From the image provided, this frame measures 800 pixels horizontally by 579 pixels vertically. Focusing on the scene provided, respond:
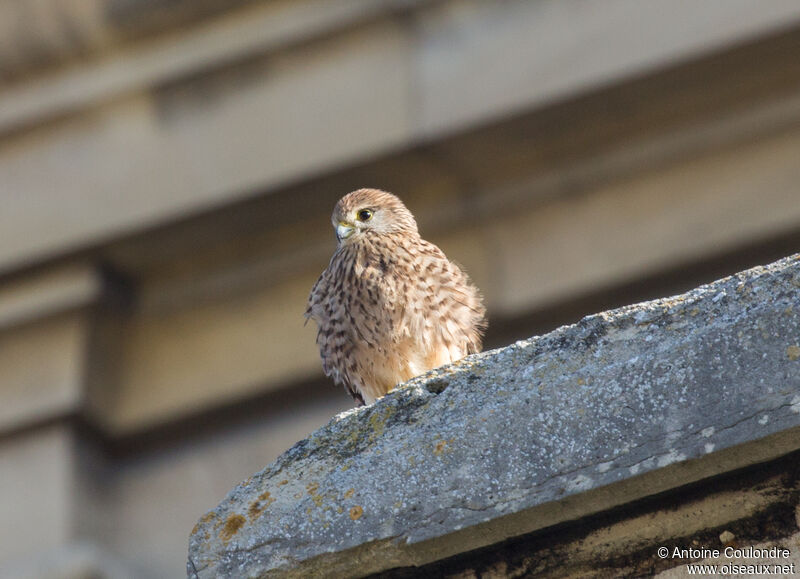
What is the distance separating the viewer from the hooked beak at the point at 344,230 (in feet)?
18.9

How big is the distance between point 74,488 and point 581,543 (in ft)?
18.1

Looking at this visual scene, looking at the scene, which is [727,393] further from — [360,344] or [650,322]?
[360,344]

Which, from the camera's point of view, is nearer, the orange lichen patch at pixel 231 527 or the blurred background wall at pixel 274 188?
the orange lichen patch at pixel 231 527

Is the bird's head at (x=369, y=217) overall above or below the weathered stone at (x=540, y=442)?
above

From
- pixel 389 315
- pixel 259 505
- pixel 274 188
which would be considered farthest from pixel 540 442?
pixel 274 188

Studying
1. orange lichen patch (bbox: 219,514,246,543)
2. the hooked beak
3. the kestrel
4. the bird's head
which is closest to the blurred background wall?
the bird's head

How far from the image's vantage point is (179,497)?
803 centimetres

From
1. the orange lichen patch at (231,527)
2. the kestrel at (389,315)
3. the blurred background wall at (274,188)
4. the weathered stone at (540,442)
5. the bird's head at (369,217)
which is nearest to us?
the weathered stone at (540,442)

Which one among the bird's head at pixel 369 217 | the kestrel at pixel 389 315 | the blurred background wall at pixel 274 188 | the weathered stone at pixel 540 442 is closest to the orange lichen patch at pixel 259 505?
the weathered stone at pixel 540 442

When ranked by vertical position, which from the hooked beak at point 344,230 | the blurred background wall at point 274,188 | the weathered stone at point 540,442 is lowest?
the weathered stone at point 540,442

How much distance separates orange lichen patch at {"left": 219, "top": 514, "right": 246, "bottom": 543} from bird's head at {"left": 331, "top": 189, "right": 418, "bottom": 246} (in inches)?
117

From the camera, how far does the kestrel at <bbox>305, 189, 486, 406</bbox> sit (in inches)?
197

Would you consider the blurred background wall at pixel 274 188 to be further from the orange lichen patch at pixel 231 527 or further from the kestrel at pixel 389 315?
the orange lichen patch at pixel 231 527

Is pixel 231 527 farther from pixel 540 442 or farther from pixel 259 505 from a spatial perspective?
pixel 540 442
